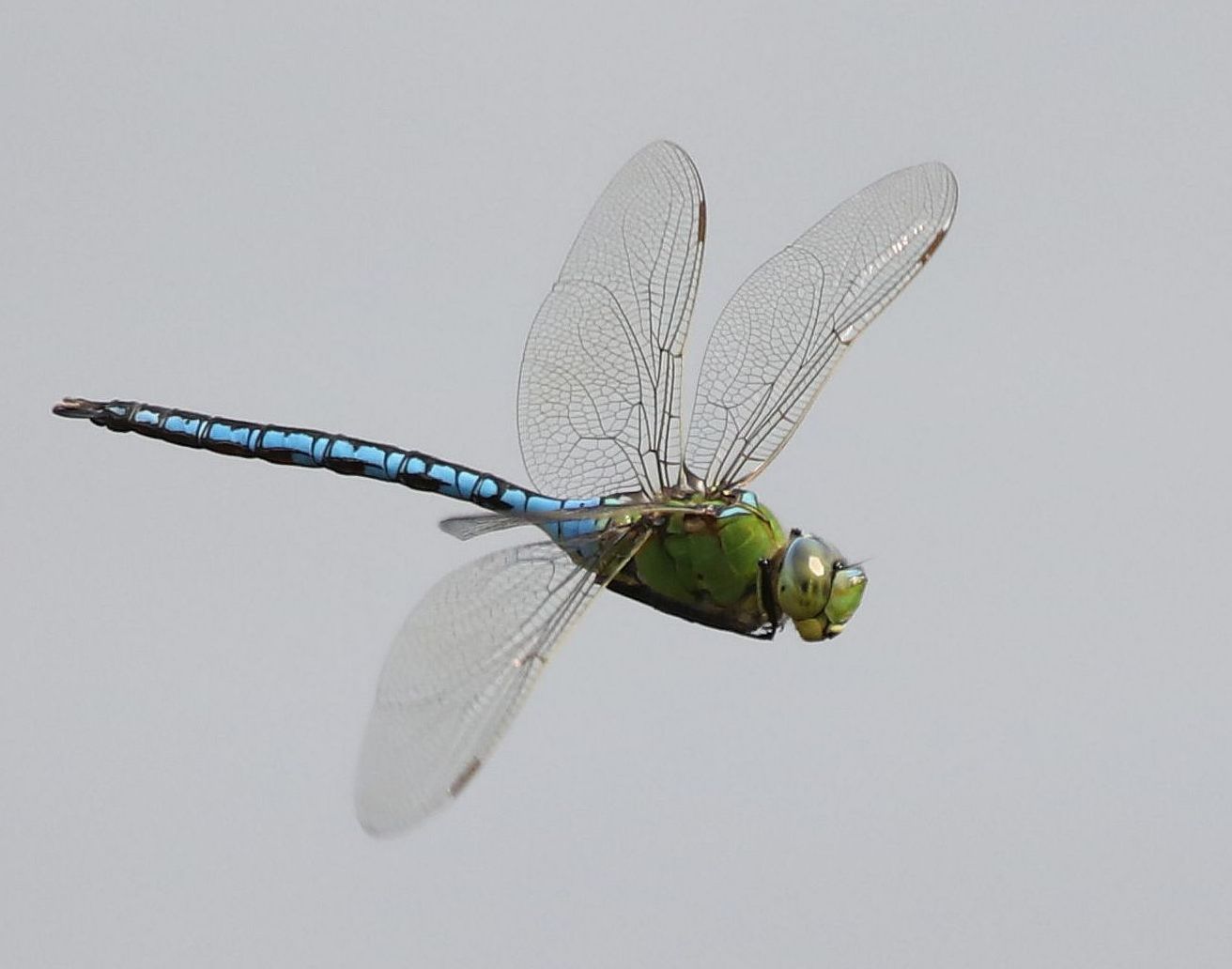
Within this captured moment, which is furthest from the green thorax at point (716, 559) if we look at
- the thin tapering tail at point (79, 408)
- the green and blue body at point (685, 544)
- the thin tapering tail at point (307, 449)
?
the thin tapering tail at point (79, 408)

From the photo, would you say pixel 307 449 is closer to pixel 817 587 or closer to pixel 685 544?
pixel 685 544

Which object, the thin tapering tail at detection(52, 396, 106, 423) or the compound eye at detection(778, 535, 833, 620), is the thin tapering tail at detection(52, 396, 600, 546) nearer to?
the thin tapering tail at detection(52, 396, 106, 423)

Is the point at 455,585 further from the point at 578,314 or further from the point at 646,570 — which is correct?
the point at 578,314

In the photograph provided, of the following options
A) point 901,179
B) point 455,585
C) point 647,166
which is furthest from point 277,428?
point 901,179

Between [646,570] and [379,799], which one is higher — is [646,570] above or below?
above

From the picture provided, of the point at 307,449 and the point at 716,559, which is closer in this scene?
the point at 716,559

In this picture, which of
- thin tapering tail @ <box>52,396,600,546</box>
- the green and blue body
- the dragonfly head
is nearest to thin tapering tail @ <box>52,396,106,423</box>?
thin tapering tail @ <box>52,396,600,546</box>

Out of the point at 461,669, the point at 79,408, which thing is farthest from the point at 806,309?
the point at 79,408
